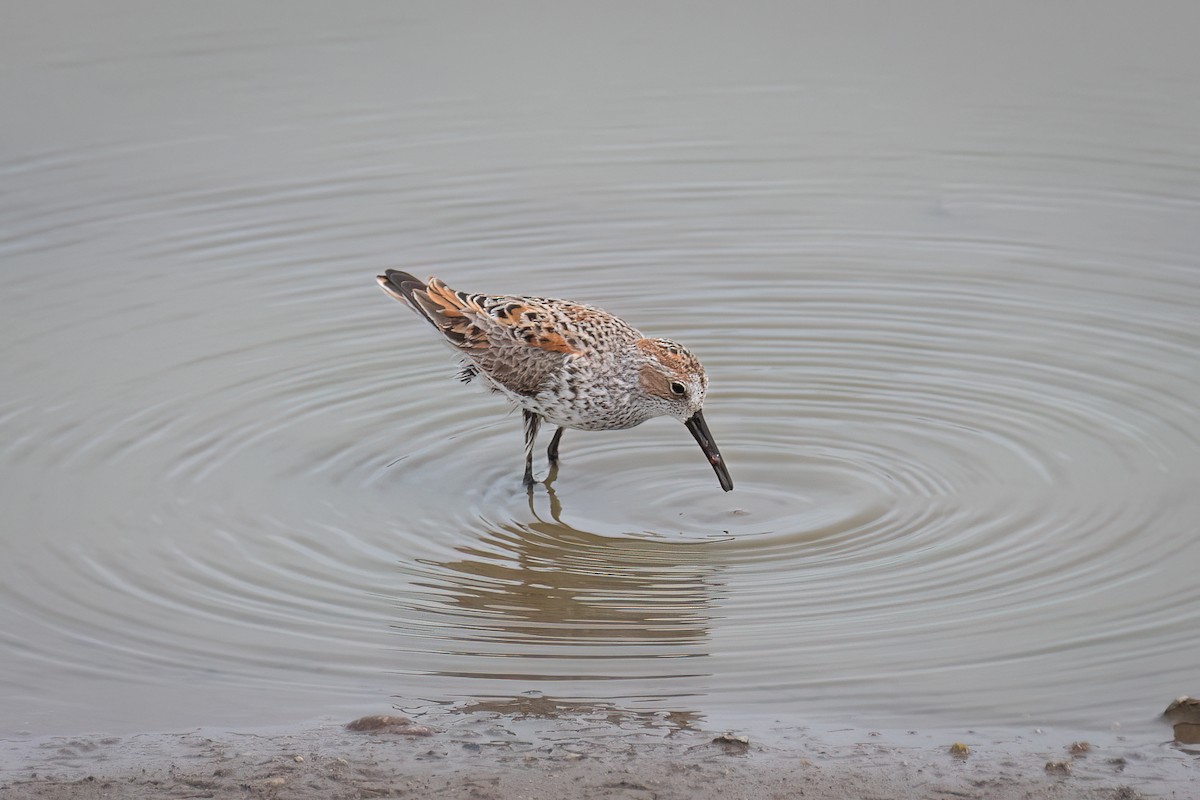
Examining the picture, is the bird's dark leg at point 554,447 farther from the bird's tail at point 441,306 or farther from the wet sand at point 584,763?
the wet sand at point 584,763

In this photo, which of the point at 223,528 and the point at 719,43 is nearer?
the point at 223,528

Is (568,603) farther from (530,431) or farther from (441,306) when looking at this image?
(441,306)

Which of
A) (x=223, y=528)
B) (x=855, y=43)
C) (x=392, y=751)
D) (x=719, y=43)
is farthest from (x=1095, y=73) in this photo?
(x=392, y=751)

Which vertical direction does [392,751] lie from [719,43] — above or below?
below

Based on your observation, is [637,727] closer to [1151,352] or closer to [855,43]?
[1151,352]

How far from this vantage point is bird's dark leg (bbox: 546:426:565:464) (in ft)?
30.3

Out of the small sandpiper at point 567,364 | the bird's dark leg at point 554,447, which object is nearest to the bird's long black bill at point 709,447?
the small sandpiper at point 567,364

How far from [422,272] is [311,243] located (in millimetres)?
1073

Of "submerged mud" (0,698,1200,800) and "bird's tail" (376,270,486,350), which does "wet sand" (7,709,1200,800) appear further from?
"bird's tail" (376,270,486,350)

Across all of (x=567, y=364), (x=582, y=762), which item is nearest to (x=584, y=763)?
(x=582, y=762)

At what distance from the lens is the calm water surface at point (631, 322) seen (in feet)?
21.7

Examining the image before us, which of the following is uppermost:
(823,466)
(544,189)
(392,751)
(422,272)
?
(544,189)

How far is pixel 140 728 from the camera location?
20.0 ft

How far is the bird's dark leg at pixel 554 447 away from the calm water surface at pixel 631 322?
148 mm
